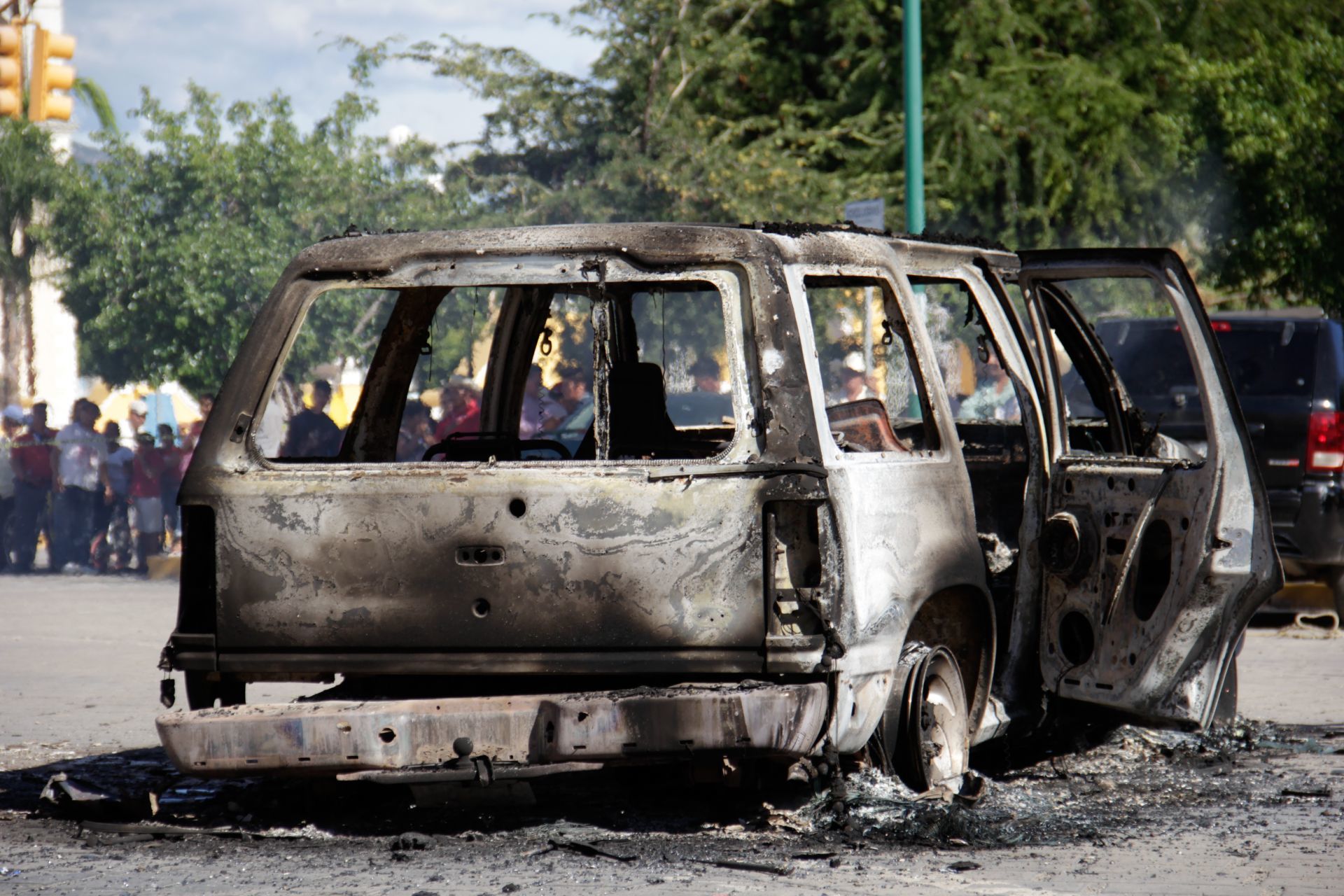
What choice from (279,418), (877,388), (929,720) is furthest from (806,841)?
(279,418)

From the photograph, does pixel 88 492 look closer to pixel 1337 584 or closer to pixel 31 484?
pixel 31 484

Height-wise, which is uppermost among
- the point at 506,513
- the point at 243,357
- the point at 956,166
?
the point at 956,166

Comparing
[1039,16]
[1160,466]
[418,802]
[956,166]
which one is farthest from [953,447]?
[1039,16]

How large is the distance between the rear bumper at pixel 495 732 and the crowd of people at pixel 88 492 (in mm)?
13511

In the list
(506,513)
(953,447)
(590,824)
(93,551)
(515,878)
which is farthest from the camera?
(93,551)

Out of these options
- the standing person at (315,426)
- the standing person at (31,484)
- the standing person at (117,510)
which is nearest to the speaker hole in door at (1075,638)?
the standing person at (315,426)

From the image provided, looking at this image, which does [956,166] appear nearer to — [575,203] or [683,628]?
[575,203]

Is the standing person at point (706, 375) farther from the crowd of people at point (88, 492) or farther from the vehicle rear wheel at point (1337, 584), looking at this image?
the crowd of people at point (88, 492)

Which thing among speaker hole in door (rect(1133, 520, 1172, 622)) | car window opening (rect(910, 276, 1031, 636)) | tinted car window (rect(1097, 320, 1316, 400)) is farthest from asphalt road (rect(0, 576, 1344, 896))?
tinted car window (rect(1097, 320, 1316, 400))

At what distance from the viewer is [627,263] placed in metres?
5.27

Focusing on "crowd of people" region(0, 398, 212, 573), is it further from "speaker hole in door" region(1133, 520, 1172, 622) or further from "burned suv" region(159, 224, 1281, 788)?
"speaker hole in door" region(1133, 520, 1172, 622)

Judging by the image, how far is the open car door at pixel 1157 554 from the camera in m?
6.27

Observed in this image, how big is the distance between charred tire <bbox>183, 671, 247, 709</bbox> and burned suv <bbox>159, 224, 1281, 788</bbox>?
0.01m

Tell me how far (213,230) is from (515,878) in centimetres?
3597
